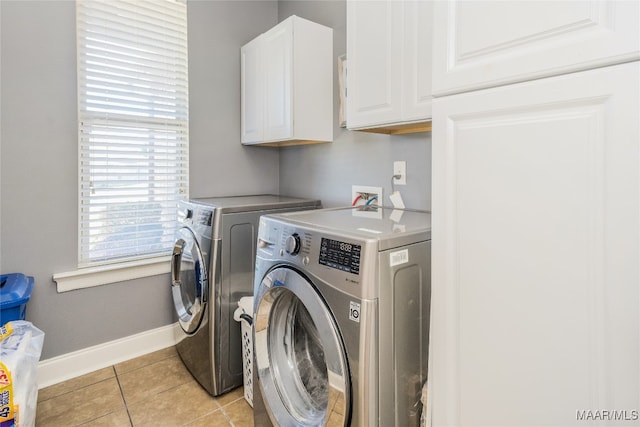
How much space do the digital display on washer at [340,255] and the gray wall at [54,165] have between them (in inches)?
63.0

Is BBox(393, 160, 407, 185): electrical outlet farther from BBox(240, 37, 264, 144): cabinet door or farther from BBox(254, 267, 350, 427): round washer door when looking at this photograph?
BBox(240, 37, 264, 144): cabinet door

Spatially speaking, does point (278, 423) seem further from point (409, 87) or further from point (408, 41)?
point (408, 41)

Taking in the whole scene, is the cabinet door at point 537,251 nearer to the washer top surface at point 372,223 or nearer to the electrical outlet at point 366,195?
the washer top surface at point 372,223

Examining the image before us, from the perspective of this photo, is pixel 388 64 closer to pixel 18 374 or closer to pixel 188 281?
pixel 188 281

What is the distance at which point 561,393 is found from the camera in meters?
0.72

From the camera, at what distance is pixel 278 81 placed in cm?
215

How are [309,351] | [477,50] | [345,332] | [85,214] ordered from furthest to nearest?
1. [85,214]
2. [309,351]
3. [345,332]
4. [477,50]

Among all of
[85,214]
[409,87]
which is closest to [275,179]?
[85,214]

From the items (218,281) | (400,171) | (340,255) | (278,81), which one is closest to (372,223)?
(340,255)

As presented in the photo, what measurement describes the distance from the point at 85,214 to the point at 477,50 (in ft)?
7.19

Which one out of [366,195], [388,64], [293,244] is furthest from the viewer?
[366,195]

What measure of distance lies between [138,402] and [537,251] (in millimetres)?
2026

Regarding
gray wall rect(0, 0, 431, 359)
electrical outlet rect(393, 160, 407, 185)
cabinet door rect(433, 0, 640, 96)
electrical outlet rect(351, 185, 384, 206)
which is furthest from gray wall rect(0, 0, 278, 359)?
cabinet door rect(433, 0, 640, 96)

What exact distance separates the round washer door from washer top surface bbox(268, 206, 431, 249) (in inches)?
8.8
